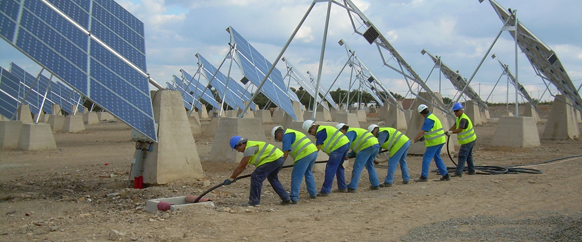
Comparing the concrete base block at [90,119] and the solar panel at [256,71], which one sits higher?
the solar panel at [256,71]

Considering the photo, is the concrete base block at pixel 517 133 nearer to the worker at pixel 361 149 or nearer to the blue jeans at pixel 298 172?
the worker at pixel 361 149

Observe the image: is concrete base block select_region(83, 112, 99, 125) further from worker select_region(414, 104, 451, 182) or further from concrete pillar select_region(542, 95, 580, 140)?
worker select_region(414, 104, 451, 182)

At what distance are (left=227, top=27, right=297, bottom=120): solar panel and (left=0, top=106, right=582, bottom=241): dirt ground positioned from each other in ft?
25.3

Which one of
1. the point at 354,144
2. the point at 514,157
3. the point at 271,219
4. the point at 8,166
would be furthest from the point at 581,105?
the point at 8,166

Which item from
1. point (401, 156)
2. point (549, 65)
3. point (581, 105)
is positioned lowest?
point (401, 156)

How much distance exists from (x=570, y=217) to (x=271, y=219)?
373 cm

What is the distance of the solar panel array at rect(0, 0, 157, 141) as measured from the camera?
28.6ft

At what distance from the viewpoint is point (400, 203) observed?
7.55 meters

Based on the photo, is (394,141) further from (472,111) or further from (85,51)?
(472,111)

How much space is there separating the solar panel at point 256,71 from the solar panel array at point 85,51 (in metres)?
7.75

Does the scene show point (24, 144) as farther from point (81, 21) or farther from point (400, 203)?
point (400, 203)

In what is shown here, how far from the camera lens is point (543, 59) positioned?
58.7ft

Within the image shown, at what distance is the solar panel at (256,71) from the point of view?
19422 mm

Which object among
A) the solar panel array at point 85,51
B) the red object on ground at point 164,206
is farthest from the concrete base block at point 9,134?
the red object on ground at point 164,206
